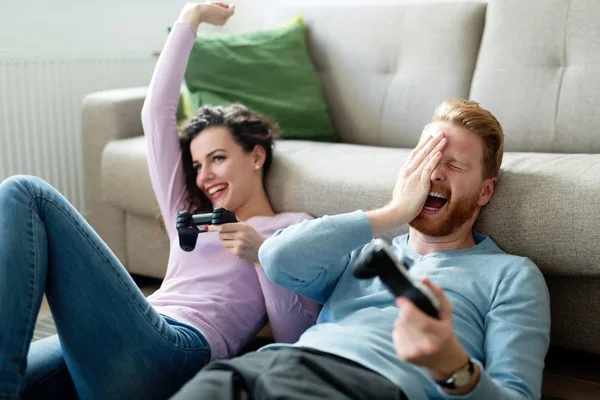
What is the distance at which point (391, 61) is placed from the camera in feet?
8.18

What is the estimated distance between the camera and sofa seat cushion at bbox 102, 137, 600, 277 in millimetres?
1494

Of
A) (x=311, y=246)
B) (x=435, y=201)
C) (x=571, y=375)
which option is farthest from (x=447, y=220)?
(x=571, y=375)

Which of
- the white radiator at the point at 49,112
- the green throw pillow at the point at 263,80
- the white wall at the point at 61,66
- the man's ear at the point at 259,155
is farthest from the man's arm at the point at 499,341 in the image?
the white radiator at the point at 49,112

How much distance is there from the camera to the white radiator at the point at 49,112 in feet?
8.98

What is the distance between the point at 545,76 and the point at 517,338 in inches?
44.4

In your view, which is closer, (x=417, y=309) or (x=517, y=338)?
(x=417, y=309)

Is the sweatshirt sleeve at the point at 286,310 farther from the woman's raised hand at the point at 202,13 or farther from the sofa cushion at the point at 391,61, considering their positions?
the sofa cushion at the point at 391,61

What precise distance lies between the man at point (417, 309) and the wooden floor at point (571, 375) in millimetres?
436

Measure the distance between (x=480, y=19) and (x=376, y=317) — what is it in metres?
1.39

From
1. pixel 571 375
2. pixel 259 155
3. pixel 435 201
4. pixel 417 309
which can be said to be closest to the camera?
pixel 417 309

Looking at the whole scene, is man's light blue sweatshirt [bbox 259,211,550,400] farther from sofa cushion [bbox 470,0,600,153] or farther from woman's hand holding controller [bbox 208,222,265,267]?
sofa cushion [bbox 470,0,600,153]

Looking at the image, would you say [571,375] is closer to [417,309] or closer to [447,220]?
[447,220]

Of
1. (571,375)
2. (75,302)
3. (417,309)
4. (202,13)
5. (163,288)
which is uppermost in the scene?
(202,13)

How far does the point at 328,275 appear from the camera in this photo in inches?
57.4
